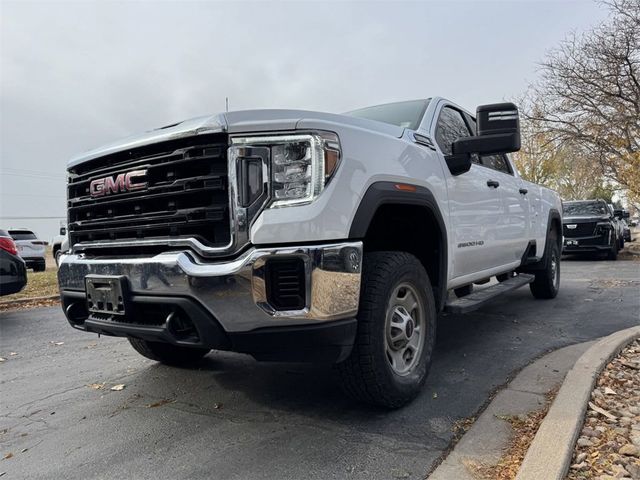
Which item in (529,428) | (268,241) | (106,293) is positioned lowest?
(529,428)

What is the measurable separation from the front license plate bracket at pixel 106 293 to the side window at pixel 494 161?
122 inches

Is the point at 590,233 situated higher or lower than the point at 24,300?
higher

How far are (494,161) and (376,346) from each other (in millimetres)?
3214

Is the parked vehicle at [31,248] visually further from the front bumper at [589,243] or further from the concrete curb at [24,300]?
the front bumper at [589,243]

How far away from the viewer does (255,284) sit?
223 cm

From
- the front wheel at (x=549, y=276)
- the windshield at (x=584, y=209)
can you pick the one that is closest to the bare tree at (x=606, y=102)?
the windshield at (x=584, y=209)

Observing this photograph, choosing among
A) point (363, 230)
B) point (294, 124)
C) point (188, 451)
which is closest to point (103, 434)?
point (188, 451)

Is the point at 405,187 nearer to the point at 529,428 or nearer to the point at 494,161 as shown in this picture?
the point at 529,428

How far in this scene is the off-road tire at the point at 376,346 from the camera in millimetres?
2537

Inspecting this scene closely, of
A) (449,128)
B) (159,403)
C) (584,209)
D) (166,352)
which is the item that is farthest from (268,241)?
(584,209)

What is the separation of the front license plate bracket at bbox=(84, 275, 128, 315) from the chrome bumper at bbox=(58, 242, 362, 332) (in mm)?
213

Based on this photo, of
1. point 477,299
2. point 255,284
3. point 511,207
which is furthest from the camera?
point 511,207

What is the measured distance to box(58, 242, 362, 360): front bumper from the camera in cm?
224

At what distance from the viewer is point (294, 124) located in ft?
7.70
